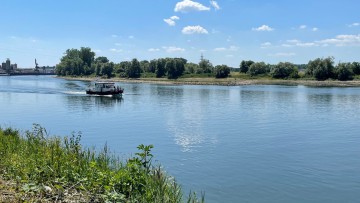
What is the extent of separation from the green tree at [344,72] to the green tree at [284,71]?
2282cm

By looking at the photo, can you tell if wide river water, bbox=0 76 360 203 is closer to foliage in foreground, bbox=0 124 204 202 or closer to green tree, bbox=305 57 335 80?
foliage in foreground, bbox=0 124 204 202

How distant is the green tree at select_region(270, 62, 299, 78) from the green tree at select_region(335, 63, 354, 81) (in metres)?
22.8

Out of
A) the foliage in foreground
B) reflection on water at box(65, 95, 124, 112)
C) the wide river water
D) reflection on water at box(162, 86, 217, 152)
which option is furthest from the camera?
reflection on water at box(65, 95, 124, 112)

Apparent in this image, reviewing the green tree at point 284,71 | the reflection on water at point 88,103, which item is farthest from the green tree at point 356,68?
the reflection on water at point 88,103

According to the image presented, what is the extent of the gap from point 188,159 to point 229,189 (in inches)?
284

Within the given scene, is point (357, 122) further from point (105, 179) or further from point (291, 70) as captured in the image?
point (291, 70)

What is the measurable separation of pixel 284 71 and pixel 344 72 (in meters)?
30.7

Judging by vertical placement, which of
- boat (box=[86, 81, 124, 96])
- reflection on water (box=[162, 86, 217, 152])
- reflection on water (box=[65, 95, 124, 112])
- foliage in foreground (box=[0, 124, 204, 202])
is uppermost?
foliage in foreground (box=[0, 124, 204, 202])

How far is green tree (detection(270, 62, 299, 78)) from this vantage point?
189m

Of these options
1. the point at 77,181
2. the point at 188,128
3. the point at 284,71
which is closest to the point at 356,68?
the point at 284,71

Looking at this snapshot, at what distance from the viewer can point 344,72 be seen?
168625 millimetres

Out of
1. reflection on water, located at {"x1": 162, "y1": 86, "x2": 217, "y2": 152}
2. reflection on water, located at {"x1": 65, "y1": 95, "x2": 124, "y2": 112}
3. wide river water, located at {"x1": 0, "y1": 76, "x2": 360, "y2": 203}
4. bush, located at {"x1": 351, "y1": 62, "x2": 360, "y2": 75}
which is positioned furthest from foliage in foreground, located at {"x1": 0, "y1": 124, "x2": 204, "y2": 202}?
bush, located at {"x1": 351, "y1": 62, "x2": 360, "y2": 75}

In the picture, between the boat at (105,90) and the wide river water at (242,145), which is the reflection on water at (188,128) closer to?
the wide river water at (242,145)

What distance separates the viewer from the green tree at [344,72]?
554 feet
